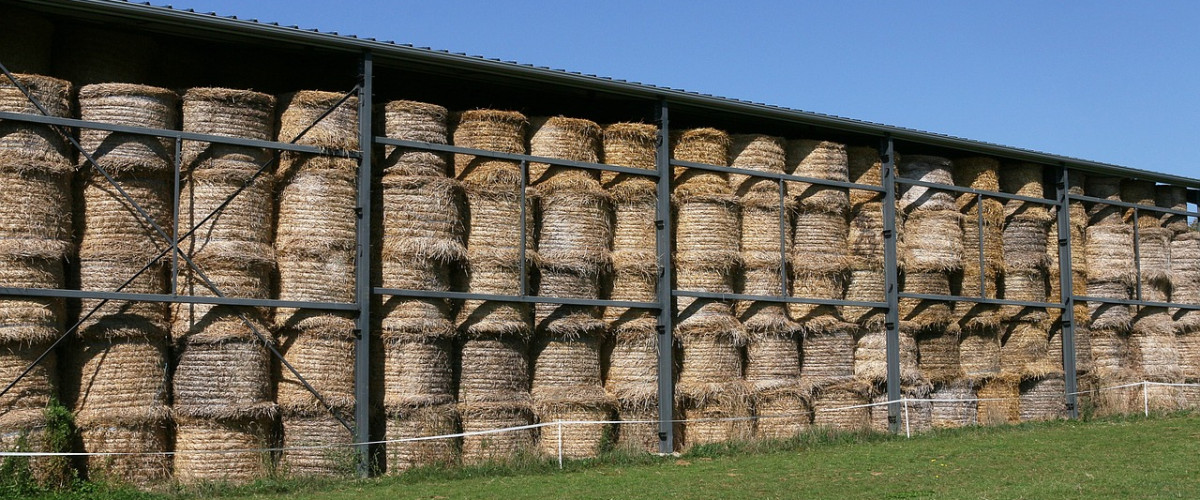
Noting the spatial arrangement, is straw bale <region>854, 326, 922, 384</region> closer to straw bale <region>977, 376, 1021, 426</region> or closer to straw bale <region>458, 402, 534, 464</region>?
straw bale <region>977, 376, 1021, 426</region>

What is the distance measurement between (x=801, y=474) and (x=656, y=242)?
486cm

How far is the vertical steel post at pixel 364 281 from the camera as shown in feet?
51.5

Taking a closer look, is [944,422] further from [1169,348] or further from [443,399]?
[443,399]

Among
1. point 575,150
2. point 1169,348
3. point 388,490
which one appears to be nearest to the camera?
point 388,490

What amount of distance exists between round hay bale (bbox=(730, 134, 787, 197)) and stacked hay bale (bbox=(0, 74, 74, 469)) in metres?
10.3

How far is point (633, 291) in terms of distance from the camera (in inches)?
738

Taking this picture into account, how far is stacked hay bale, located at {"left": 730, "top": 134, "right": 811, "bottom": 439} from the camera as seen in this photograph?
19781 mm

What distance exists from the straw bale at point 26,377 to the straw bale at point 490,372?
5.15 meters

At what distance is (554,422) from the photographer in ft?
56.6

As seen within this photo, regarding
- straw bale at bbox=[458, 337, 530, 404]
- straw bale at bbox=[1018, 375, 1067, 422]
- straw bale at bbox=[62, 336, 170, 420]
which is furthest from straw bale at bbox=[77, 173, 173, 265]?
straw bale at bbox=[1018, 375, 1067, 422]

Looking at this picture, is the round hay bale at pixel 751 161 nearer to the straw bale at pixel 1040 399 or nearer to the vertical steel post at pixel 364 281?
the vertical steel post at pixel 364 281

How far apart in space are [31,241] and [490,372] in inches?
234

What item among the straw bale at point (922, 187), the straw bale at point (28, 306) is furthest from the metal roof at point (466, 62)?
the straw bale at point (28, 306)

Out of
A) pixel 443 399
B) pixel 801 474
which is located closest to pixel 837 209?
pixel 801 474
